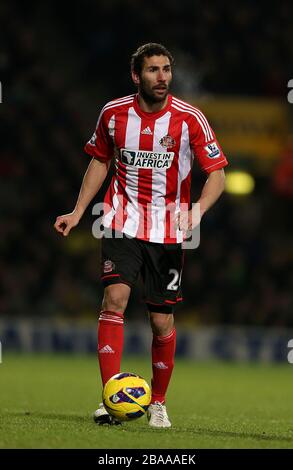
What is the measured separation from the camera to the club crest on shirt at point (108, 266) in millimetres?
5523

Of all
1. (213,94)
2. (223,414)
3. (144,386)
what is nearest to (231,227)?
(213,94)

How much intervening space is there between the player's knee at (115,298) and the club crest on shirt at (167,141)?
801 mm

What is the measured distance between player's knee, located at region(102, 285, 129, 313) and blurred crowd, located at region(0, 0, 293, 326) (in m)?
8.51

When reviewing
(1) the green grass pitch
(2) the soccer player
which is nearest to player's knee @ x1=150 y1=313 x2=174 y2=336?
(2) the soccer player

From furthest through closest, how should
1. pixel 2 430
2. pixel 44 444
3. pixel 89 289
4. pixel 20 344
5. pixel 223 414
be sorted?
pixel 89 289
pixel 20 344
pixel 223 414
pixel 2 430
pixel 44 444

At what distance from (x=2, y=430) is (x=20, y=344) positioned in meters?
8.81

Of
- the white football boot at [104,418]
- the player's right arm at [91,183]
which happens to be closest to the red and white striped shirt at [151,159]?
the player's right arm at [91,183]

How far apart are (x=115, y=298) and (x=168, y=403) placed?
223cm

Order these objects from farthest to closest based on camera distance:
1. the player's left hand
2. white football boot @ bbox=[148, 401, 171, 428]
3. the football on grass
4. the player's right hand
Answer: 1. the player's right hand
2. white football boot @ bbox=[148, 401, 171, 428]
3. the player's left hand
4. the football on grass

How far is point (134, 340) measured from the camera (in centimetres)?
1367

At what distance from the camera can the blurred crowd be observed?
14469mm

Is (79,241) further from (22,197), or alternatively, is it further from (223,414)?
(223,414)

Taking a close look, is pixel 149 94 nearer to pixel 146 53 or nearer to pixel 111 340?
pixel 146 53

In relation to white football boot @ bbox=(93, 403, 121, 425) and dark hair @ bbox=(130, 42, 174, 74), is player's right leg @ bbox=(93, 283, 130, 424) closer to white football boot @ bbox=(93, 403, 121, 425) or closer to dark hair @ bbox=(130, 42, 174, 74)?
white football boot @ bbox=(93, 403, 121, 425)
